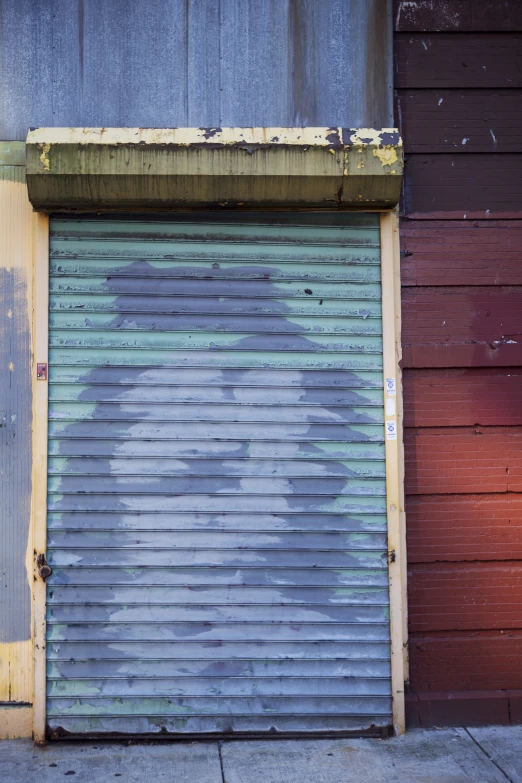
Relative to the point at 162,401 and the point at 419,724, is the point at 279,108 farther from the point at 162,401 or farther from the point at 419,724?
the point at 419,724

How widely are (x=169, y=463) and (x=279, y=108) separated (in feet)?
7.80

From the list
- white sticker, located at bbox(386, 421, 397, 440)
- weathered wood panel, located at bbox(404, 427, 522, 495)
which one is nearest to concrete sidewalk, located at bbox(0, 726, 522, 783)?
weathered wood panel, located at bbox(404, 427, 522, 495)

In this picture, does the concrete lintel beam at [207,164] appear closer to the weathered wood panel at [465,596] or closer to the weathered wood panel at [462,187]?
the weathered wood panel at [462,187]

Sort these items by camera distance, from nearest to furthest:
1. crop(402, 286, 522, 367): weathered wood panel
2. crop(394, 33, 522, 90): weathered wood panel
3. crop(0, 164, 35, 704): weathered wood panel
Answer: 1. crop(0, 164, 35, 704): weathered wood panel
2. crop(402, 286, 522, 367): weathered wood panel
3. crop(394, 33, 522, 90): weathered wood panel

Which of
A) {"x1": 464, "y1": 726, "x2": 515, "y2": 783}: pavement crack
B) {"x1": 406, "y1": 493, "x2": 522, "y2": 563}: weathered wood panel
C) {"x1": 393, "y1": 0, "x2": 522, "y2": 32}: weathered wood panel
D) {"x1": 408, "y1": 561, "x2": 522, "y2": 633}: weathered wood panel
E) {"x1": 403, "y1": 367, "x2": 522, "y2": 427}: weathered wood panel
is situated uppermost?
{"x1": 393, "y1": 0, "x2": 522, "y2": 32}: weathered wood panel

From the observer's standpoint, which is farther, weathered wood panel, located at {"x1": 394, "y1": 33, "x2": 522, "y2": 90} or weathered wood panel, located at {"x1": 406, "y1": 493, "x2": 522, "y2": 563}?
weathered wood panel, located at {"x1": 394, "y1": 33, "x2": 522, "y2": 90}

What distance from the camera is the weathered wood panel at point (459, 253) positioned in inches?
172

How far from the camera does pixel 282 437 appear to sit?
4211 millimetres

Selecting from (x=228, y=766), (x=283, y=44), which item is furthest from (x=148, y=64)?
(x=228, y=766)

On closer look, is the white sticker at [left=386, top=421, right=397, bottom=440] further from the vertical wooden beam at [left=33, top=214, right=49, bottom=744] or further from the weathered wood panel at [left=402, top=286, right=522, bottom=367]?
the vertical wooden beam at [left=33, top=214, right=49, bottom=744]

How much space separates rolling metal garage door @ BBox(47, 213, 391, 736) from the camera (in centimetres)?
406

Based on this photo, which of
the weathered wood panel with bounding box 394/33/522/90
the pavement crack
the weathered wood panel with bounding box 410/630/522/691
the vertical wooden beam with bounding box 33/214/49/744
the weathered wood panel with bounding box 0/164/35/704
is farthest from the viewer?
the weathered wood panel with bounding box 394/33/522/90

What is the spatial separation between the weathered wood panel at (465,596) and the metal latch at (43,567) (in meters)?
2.21

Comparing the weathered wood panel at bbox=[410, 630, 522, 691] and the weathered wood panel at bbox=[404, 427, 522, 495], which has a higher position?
the weathered wood panel at bbox=[404, 427, 522, 495]
